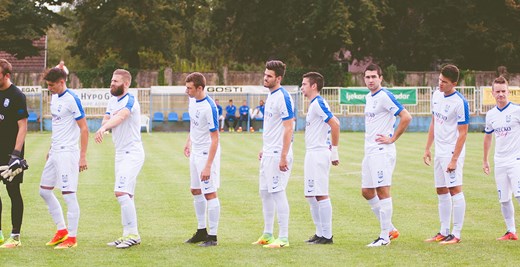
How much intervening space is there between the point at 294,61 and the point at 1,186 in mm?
52126

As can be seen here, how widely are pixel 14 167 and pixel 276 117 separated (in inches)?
126

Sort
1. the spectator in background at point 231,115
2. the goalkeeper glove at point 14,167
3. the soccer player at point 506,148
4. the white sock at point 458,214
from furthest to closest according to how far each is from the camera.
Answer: the spectator in background at point 231,115
the soccer player at point 506,148
the white sock at point 458,214
the goalkeeper glove at point 14,167

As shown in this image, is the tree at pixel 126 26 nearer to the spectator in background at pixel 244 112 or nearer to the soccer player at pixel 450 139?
the spectator in background at pixel 244 112

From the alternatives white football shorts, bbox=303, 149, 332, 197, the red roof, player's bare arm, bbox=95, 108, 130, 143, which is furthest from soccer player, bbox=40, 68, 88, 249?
the red roof

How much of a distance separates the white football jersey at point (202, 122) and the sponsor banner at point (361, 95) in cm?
3780

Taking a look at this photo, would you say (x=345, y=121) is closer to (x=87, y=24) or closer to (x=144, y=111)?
(x=144, y=111)

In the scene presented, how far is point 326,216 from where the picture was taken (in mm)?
11953

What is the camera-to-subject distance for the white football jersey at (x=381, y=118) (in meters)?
11.8

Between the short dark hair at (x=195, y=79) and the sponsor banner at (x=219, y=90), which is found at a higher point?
the sponsor banner at (x=219, y=90)

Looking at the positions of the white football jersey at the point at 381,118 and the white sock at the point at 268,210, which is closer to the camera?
the white football jersey at the point at 381,118

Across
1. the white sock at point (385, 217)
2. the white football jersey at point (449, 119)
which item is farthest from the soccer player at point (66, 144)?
the white football jersey at point (449, 119)

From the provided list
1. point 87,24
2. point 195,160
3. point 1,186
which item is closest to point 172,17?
point 87,24

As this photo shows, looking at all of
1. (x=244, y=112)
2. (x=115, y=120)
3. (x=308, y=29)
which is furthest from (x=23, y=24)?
(x=115, y=120)

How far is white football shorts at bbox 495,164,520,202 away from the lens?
40.3 ft
